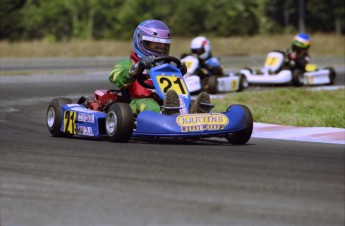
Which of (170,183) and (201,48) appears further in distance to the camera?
(201,48)

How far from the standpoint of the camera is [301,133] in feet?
33.4

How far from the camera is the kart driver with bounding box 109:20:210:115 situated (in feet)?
30.5

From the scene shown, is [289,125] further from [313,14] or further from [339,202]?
[313,14]

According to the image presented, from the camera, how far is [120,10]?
209 ft

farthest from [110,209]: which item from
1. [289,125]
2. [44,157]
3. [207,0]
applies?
[207,0]

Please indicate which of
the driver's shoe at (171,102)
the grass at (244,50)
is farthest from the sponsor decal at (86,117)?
the grass at (244,50)

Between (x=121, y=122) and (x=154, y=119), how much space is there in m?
0.34

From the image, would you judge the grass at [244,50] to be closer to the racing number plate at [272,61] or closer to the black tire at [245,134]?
the racing number plate at [272,61]

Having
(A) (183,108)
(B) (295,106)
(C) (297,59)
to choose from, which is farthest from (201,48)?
(A) (183,108)

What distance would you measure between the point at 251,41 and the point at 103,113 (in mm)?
38171

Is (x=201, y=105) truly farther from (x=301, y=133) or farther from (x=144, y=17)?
(x=144, y=17)

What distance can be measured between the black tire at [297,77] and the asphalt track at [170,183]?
10.7 m

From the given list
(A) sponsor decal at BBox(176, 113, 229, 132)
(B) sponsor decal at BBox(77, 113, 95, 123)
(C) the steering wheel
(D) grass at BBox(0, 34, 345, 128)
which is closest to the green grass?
(D) grass at BBox(0, 34, 345, 128)

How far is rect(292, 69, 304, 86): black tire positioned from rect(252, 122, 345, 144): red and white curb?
9040mm
